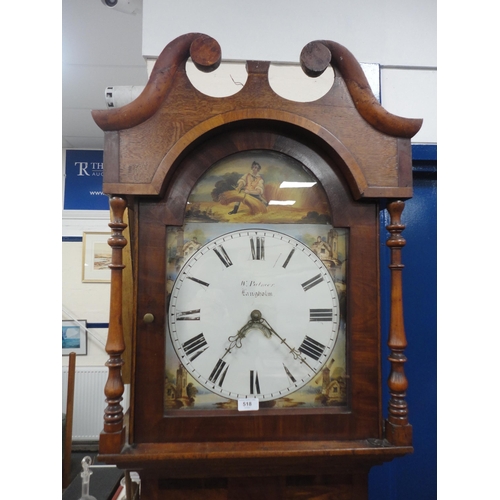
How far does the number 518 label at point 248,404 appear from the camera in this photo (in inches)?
28.1

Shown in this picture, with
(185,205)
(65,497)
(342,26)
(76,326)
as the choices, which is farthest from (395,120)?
(76,326)

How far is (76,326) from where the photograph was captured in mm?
2984

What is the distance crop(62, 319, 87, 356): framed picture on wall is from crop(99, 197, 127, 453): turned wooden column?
8.51ft

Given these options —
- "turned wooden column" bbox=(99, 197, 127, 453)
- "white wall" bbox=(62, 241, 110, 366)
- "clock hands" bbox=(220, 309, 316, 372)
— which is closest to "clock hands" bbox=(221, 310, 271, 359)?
"clock hands" bbox=(220, 309, 316, 372)

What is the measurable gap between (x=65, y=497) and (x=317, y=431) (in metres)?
1.82

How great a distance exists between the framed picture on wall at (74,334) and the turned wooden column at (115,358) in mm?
2593

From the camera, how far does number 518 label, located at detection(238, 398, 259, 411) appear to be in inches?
28.1

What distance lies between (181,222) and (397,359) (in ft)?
1.70

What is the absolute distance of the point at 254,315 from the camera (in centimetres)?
74

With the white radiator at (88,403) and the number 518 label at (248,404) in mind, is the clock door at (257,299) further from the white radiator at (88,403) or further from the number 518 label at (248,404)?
the white radiator at (88,403)

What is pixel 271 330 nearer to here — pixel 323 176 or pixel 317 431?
pixel 317 431

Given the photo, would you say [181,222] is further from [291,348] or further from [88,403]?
[88,403]

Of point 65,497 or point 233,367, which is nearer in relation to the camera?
point 233,367

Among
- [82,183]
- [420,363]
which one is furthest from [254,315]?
[82,183]
